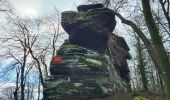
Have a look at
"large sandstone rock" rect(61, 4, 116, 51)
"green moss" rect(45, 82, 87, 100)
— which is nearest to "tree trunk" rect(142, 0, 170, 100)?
"green moss" rect(45, 82, 87, 100)

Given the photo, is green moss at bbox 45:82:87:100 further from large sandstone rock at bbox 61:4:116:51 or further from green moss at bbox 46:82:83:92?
large sandstone rock at bbox 61:4:116:51

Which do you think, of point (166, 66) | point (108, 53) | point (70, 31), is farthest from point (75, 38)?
point (166, 66)

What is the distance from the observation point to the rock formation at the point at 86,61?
28.3 metres

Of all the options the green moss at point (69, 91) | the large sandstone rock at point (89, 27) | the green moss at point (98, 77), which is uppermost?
the large sandstone rock at point (89, 27)

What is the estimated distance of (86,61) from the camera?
3083 centimetres

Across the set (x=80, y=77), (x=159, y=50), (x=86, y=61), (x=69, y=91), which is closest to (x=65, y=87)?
(x=69, y=91)

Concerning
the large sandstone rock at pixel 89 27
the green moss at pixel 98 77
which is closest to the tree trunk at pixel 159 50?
the green moss at pixel 98 77

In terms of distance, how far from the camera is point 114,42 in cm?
3906

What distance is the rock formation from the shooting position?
28.3m

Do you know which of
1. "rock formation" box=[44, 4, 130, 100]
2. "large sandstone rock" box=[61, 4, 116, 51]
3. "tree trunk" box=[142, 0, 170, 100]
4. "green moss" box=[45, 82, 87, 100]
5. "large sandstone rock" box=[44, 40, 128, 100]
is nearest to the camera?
"tree trunk" box=[142, 0, 170, 100]

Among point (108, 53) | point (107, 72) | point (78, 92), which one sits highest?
point (108, 53)

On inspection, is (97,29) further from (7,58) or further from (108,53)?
(7,58)

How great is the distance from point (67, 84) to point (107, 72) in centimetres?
443

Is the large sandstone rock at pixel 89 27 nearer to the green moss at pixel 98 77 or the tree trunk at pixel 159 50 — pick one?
the green moss at pixel 98 77
